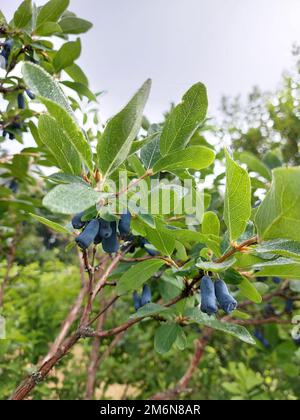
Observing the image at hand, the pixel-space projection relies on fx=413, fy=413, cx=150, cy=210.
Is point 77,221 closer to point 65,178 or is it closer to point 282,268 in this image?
point 65,178

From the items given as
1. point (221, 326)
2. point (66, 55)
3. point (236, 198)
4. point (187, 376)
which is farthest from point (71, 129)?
point (187, 376)

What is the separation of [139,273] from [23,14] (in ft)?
3.24

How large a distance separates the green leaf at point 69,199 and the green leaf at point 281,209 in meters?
0.27

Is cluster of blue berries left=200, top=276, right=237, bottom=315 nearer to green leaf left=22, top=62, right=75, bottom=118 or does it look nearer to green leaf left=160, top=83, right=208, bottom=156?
green leaf left=160, top=83, right=208, bottom=156

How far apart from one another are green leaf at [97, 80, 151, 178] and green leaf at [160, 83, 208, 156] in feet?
0.34

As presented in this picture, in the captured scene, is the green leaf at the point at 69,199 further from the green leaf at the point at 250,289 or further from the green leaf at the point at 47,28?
the green leaf at the point at 47,28

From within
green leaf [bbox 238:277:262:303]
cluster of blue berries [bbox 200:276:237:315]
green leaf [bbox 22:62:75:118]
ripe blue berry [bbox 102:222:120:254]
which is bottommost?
green leaf [bbox 238:277:262:303]

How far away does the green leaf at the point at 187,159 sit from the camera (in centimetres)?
78

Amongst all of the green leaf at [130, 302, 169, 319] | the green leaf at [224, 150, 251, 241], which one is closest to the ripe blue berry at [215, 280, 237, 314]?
the green leaf at [224, 150, 251, 241]

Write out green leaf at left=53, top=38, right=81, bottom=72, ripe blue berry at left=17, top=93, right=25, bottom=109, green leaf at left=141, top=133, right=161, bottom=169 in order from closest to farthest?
green leaf at left=141, top=133, right=161, bottom=169 < green leaf at left=53, top=38, right=81, bottom=72 < ripe blue berry at left=17, top=93, right=25, bottom=109

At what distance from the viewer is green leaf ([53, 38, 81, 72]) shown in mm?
1336

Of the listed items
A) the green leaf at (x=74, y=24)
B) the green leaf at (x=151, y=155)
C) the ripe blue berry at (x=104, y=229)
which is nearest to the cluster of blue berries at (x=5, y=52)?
the green leaf at (x=74, y=24)

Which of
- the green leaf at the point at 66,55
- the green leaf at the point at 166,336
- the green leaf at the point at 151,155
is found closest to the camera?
the green leaf at the point at 151,155
